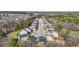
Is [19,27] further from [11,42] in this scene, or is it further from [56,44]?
[56,44]

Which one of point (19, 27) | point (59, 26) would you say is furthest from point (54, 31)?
point (19, 27)

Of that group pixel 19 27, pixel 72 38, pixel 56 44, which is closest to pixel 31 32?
pixel 19 27

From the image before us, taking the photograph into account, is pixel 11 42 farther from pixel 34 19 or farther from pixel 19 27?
pixel 34 19
